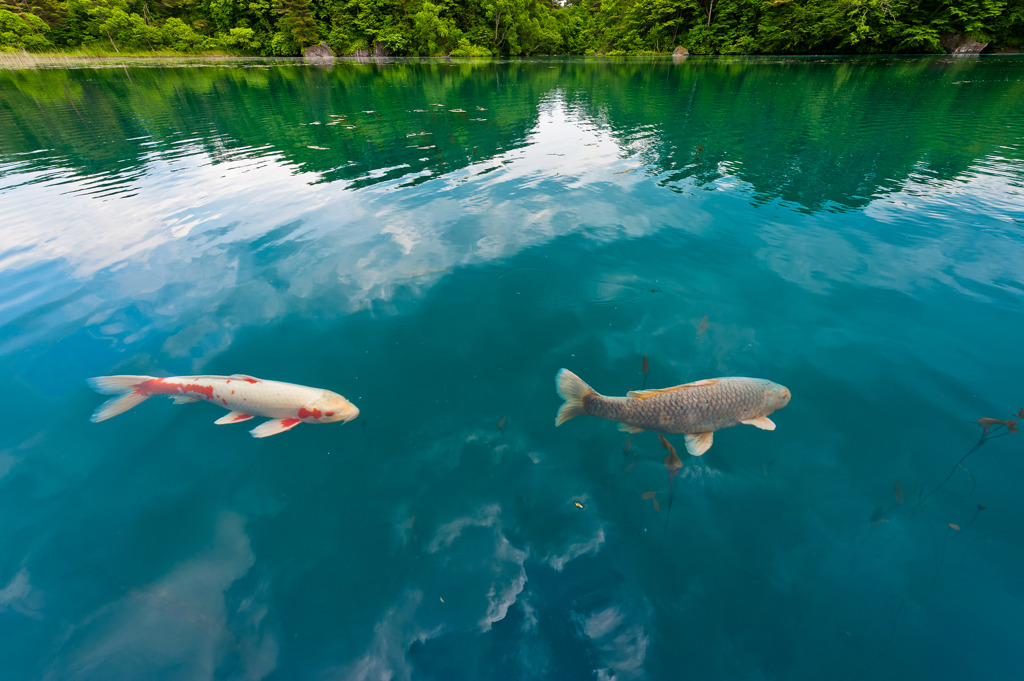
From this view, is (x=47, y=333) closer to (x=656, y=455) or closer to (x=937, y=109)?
(x=656, y=455)

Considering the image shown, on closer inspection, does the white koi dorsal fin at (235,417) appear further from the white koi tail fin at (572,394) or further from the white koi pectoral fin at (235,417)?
the white koi tail fin at (572,394)

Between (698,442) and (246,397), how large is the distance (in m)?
5.81

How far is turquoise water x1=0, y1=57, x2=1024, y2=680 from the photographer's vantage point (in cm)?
356

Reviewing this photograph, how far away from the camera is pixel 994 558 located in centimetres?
380

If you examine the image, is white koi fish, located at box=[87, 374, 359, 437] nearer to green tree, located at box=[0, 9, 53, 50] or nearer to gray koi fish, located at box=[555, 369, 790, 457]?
gray koi fish, located at box=[555, 369, 790, 457]

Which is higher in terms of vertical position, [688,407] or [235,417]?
[688,407]

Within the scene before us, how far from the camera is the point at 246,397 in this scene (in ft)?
16.1

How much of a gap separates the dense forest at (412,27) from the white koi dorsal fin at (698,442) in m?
89.7

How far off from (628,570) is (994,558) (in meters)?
3.73

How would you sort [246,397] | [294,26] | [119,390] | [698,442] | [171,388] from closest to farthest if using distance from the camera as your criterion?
[698,442] < [246,397] < [171,388] < [119,390] < [294,26]

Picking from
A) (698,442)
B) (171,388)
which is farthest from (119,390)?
(698,442)

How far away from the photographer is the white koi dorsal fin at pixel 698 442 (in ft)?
14.2

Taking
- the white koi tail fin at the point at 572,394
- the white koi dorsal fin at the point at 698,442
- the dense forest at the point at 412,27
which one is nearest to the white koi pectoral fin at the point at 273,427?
the white koi tail fin at the point at 572,394

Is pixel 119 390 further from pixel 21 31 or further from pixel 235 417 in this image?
pixel 21 31
